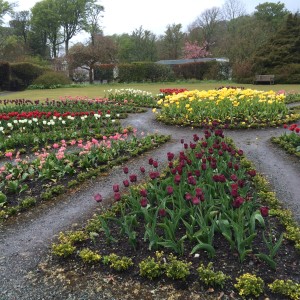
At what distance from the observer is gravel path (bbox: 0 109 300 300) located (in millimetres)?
3256

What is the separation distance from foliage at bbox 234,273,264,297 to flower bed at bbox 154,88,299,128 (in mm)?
7367

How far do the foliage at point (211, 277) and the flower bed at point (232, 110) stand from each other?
7332 mm

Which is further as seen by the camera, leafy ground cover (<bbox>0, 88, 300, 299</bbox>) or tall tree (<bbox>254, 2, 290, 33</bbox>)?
tall tree (<bbox>254, 2, 290, 33</bbox>)

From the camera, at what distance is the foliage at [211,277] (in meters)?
3.13

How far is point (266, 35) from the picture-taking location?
37094 mm

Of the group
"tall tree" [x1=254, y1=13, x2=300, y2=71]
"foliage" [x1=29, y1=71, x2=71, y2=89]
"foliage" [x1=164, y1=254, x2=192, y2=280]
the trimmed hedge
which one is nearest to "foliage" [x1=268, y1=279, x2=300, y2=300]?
"foliage" [x1=164, y1=254, x2=192, y2=280]

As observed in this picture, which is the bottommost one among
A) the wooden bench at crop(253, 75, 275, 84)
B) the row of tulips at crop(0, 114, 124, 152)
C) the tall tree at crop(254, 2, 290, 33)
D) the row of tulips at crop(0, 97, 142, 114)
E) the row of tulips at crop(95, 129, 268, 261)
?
the row of tulips at crop(95, 129, 268, 261)

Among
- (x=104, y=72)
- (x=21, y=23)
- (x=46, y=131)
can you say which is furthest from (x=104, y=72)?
(x=21, y=23)

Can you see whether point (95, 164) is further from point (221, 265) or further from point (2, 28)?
point (2, 28)

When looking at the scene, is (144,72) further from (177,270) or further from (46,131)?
(177,270)

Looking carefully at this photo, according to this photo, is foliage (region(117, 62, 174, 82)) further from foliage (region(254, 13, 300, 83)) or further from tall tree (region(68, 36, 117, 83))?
foliage (region(254, 13, 300, 83))

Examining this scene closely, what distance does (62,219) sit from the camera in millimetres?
4707

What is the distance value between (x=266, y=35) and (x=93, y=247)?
37.9 m

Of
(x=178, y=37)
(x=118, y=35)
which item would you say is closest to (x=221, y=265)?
(x=178, y=37)
